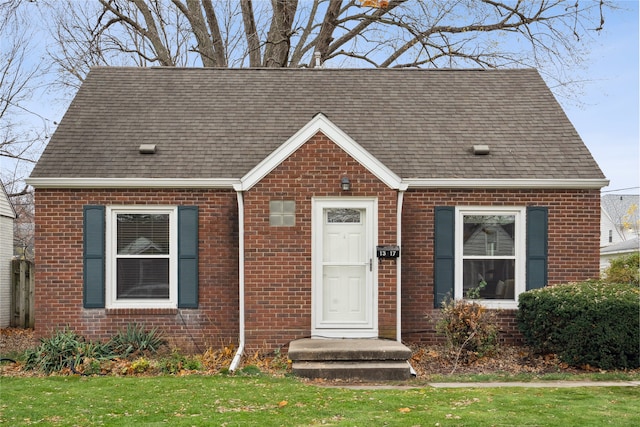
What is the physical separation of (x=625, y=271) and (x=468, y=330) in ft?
33.2

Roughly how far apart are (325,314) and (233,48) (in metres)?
15.6

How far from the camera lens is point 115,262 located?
10984mm

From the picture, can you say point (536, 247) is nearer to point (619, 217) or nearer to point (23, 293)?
point (23, 293)

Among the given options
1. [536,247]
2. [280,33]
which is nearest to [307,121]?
[536,247]

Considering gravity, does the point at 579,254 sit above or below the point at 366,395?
above

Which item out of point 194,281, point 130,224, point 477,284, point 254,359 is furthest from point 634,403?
point 130,224

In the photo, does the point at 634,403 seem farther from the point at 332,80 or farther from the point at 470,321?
the point at 332,80

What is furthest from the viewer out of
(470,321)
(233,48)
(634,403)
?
(233,48)

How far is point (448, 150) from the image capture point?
463 inches

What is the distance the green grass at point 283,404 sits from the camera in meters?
6.56

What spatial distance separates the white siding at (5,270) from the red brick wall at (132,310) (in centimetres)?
500

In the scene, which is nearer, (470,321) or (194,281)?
(470,321)

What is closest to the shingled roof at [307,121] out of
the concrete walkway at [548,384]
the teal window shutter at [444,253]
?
the teal window shutter at [444,253]

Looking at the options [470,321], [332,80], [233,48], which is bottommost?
[470,321]
